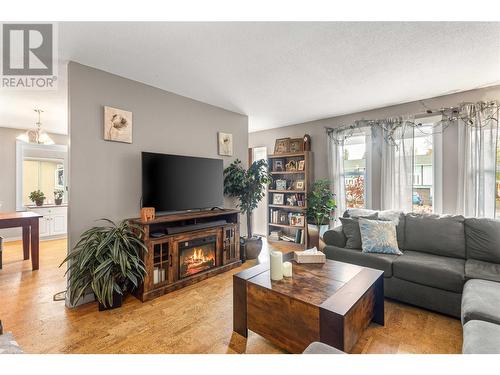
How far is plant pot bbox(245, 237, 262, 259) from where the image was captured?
363cm

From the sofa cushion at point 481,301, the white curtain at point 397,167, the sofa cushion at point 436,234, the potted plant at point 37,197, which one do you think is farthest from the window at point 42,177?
the sofa cushion at point 481,301

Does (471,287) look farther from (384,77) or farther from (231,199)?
(231,199)

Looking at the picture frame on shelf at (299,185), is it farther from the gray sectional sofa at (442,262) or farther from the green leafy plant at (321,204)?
the gray sectional sofa at (442,262)

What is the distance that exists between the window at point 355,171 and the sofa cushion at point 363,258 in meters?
1.45

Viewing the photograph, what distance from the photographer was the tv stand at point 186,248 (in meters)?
2.44

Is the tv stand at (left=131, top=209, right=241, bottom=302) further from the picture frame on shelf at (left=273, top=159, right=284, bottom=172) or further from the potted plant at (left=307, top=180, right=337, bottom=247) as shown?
the picture frame on shelf at (left=273, top=159, right=284, bottom=172)

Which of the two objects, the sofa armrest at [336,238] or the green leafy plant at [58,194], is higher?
the green leafy plant at [58,194]

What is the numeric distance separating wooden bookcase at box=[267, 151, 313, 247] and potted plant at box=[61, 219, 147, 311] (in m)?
2.90

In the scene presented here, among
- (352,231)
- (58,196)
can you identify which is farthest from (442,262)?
(58,196)

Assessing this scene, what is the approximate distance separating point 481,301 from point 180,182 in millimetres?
2849

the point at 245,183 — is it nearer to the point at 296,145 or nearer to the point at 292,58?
the point at 296,145
